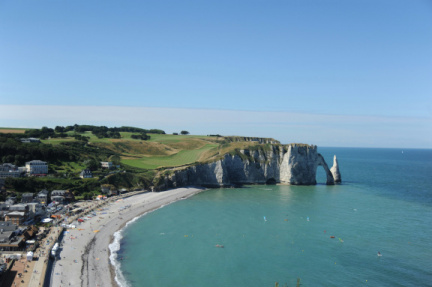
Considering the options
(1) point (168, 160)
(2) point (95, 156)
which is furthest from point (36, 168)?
(1) point (168, 160)

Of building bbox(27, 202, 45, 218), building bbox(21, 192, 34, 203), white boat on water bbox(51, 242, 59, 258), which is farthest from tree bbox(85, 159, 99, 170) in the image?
white boat on water bbox(51, 242, 59, 258)

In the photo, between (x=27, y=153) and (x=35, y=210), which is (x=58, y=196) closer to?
(x=35, y=210)

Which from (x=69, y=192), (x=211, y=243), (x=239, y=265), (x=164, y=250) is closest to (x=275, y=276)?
(x=239, y=265)

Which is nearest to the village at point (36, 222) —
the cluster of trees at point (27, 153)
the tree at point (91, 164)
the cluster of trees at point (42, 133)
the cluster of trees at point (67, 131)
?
the cluster of trees at point (27, 153)

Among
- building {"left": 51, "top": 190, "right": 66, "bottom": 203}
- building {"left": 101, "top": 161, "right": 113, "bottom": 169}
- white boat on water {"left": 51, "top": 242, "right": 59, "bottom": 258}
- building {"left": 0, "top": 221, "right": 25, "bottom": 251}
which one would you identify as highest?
building {"left": 101, "top": 161, "right": 113, "bottom": 169}

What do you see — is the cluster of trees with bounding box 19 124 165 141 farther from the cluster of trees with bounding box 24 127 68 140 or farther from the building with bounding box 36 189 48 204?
the building with bounding box 36 189 48 204

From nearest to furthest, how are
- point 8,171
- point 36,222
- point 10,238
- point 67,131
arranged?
point 10,238, point 36,222, point 8,171, point 67,131

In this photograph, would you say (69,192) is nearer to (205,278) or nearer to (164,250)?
(164,250)
